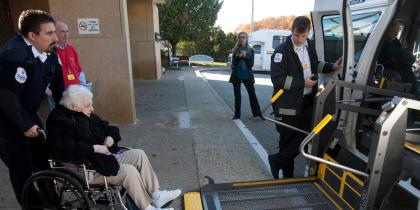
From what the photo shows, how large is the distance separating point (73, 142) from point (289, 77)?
6.58 ft

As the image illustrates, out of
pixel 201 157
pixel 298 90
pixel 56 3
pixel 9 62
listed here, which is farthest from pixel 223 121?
pixel 9 62

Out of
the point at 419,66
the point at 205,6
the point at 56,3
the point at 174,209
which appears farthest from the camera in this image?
the point at 205,6

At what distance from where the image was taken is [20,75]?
217 cm

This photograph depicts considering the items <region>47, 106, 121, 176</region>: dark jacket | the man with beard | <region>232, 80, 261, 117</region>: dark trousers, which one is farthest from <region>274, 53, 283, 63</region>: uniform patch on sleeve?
<region>232, 80, 261, 117</region>: dark trousers

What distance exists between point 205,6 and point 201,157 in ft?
56.7

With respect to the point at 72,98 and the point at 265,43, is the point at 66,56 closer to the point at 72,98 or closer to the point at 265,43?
the point at 72,98

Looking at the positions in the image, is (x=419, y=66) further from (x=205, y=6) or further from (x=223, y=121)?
(x=205, y=6)

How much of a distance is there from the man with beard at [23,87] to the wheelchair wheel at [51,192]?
108mm

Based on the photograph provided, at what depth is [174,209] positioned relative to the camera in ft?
9.44

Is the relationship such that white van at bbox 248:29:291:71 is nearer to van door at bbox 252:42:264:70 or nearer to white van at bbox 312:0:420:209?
van door at bbox 252:42:264:70

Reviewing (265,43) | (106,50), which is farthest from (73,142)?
(265,43)

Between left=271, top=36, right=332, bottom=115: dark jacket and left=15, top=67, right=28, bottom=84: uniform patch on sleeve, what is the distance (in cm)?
219

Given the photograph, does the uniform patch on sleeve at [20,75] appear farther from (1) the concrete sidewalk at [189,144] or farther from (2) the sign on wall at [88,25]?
(2) the sign on wall at [88,25]

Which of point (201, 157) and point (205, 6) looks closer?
point (201, 157)
